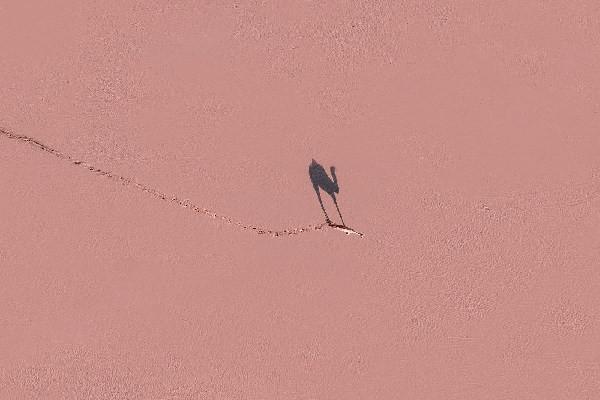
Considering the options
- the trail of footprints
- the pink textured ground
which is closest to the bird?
the pink textured ground

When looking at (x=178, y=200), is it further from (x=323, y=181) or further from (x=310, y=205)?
(x=323, y=181)

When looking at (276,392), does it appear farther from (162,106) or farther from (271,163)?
(162,106)

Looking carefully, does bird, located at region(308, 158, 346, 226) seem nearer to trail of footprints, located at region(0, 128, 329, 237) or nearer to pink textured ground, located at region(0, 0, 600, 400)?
pink textured ground, located at region(0, 0, 600, 400)

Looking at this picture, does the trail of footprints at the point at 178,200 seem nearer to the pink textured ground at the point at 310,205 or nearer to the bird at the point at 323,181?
the pink textured ground at the point at 310,205

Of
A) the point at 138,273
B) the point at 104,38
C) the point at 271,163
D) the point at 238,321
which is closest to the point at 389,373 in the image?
the point at 238,321

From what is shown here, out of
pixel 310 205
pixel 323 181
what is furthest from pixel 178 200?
pixel 323 181

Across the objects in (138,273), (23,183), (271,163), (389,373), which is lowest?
(389,373)
